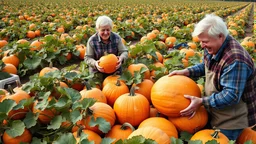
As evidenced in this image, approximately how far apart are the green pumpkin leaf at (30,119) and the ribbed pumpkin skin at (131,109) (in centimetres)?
92

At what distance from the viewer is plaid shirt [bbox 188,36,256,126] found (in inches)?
95.7

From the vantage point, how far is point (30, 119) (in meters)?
2.68

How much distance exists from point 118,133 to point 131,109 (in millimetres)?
358

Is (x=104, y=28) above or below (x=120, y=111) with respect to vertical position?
above

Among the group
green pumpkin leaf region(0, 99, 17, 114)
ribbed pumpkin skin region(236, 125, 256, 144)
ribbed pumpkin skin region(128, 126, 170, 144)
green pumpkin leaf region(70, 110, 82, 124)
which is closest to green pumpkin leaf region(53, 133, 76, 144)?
green pumpkin leaf region(70, 110, 82, 124)

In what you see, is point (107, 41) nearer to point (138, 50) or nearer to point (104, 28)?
point (104, 28)

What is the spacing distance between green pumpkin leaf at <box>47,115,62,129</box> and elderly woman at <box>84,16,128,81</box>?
1.56 metres

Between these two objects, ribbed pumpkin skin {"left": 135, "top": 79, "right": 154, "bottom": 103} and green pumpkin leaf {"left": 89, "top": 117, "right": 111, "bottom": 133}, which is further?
ribbed pumpkin skin {"left": 135, "top": 79, "right": 154, "bottom": 103}

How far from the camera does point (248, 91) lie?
2.67 m

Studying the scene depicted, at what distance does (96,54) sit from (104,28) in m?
0.62

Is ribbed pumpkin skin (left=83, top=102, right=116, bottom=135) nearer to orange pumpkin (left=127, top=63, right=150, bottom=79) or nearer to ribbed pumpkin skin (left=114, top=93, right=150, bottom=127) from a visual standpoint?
ribbed pumpkin skin (left=114, top=93, right=150, bottom=127)

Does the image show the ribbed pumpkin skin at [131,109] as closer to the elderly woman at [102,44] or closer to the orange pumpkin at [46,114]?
the orange pumpkin at [46,114]

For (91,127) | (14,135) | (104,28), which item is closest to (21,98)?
(14,135)

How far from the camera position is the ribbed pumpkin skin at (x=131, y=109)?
9.39 feet
